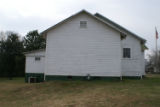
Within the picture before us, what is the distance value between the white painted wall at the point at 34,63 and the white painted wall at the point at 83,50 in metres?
4.90

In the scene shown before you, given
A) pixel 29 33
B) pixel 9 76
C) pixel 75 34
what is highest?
pixel 29 33

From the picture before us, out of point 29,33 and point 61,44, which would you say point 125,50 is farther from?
point 29,33

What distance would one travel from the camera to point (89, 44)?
17203 mm

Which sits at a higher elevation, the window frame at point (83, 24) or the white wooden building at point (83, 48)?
the window frame at point (83, 24)

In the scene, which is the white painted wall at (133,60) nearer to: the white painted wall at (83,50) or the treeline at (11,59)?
the white painted wall at (83,50)

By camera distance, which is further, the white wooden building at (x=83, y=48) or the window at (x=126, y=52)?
the window at (x=126, y=52)

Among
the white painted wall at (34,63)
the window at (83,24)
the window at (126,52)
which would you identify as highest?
the window at (83,24)

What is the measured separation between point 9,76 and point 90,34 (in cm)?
2692

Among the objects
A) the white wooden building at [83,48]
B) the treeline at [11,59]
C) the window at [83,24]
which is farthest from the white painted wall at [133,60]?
the treeline at [11,59]

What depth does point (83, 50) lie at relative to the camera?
56.4 feet

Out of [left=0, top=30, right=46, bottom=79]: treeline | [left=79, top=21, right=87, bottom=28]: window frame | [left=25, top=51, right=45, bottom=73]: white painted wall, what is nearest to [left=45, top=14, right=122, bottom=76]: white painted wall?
[left=79, top=21, right=87, bottom=28]: window frame

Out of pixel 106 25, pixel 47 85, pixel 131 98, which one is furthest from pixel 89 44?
pixel 131 98

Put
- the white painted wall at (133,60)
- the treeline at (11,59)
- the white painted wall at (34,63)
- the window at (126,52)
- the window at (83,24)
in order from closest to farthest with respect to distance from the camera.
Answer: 1. the window at (83,24)
2. the white painted wall at (133,60)
3. the window at (126,52)
4. the white painted wall at (34,63)
5. the treeline at (11,59)

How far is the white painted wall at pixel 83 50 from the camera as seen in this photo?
674 inches
